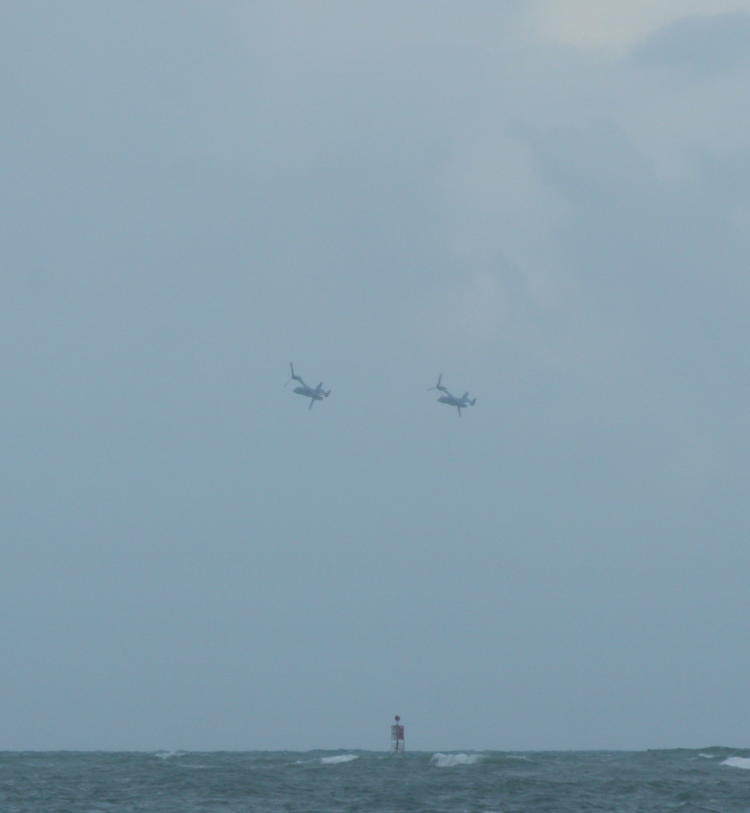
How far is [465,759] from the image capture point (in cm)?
6869

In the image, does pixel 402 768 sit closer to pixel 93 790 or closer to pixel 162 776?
pixel 162 776

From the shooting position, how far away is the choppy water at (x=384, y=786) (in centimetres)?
4275

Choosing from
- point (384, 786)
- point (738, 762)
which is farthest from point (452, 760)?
point (384, 786)

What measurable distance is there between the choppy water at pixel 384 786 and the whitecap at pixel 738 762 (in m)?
Answer: 0.07

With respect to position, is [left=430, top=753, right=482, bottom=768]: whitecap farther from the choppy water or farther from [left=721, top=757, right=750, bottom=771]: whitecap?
[left=721, top=757, right=750, bottom=771]: whitecap

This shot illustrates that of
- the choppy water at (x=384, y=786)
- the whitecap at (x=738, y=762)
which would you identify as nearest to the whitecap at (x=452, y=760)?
the choppy water at (x=384, y=786)

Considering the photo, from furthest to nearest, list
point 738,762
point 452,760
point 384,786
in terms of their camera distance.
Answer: point 452,760 < point 738,762 < point 384,786

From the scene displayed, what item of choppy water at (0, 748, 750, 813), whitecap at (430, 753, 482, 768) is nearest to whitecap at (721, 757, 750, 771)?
choppy water at (0, 748, 750, 813)

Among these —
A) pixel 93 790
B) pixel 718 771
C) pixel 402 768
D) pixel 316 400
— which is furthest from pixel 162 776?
pixel 316 400

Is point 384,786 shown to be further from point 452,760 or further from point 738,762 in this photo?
point 738,762

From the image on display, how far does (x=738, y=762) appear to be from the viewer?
67.9 metres

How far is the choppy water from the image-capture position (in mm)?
42750

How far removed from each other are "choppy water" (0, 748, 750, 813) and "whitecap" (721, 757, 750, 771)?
73 millimetres

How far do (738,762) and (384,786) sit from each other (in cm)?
2565
